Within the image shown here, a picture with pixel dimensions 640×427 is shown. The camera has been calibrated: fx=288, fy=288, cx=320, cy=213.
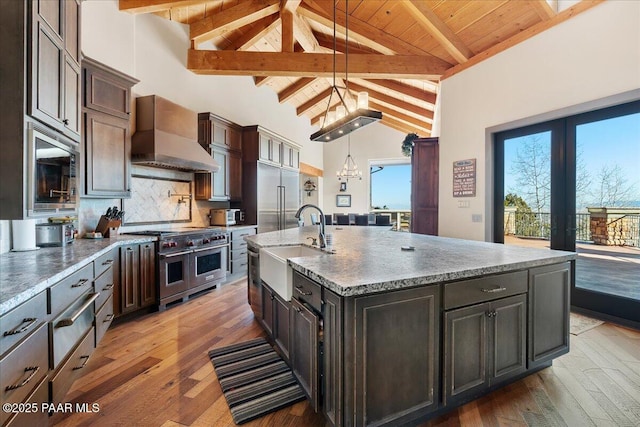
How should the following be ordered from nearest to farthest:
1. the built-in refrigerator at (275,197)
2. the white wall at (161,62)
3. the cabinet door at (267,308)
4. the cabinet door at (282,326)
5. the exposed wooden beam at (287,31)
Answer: the cabinet door at (282,326) < the cabinet door at (267,308) < the white wall at (161,62) < the exposed wooden beam at (287,31) < the built-in refrigerator at (275,197)

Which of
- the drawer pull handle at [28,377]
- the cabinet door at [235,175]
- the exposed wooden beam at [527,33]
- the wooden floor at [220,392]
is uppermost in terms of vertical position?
the exposed wooden beam at [527,33]

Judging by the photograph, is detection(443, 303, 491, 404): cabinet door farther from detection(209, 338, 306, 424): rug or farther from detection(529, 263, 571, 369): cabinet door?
detection(209, 338, 306, 424): rug

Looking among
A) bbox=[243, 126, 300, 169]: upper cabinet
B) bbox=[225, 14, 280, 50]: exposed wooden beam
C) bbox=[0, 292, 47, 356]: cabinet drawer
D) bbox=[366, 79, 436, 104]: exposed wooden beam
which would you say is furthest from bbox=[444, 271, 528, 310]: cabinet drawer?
bbox=[366, 79, 436, 104]: exposed wooden beam

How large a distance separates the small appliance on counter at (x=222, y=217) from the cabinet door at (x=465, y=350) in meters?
4.07

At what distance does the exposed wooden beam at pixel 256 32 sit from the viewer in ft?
16.0

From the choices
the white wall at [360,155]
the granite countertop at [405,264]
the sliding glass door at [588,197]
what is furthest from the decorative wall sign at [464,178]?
the white wall at [360,155]

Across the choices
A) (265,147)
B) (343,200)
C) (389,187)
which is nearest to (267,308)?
(265,147)

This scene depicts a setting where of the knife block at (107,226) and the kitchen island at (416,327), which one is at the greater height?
the knife block at (107,226)

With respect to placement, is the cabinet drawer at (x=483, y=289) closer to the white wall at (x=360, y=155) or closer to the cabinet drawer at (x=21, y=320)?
the cabinet drawer at (x=21, y=320)

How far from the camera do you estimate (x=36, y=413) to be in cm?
132

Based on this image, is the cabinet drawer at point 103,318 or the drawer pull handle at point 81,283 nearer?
the drawer pull handle at point 81,283

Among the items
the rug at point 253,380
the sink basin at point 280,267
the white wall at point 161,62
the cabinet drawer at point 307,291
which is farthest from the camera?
the white wall at point 161,62

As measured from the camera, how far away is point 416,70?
441 centimetres

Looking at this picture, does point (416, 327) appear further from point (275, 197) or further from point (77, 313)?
point (275, 197)
